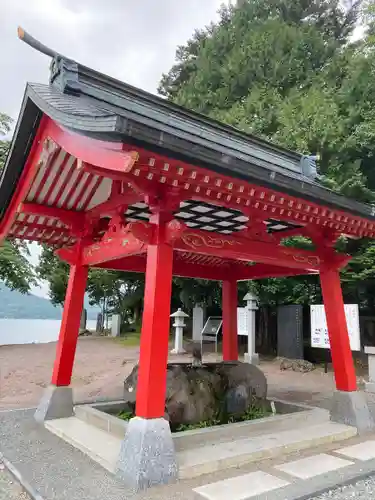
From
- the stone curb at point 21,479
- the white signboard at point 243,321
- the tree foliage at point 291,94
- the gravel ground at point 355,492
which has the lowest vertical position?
the stone curb at point 21,479

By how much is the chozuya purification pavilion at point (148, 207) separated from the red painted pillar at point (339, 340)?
17 millimetres

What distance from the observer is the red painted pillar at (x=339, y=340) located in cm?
609

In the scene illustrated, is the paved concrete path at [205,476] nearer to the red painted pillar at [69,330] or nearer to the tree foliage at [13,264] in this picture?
the red painted pillar at [69,330]

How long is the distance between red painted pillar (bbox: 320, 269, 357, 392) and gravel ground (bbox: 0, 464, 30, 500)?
4697 mm

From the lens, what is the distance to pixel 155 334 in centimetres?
421

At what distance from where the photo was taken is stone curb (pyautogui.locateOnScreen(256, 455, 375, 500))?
3.54 metres

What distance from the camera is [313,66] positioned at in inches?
718

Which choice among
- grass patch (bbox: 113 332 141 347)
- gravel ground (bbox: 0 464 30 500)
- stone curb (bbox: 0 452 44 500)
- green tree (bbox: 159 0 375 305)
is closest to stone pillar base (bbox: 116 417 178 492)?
stone curb (bbox: 0 452 44 500)

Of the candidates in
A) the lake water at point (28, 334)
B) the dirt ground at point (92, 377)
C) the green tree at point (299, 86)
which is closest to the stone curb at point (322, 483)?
the dirt ground at point (92, 377)

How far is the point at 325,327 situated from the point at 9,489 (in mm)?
8506

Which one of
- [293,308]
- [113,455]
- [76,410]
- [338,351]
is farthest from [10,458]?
[293,308]

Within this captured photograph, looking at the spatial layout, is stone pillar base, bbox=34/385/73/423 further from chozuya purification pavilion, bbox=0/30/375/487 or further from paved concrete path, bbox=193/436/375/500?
Answer: paved concrete path, bbox=193/436/375/500

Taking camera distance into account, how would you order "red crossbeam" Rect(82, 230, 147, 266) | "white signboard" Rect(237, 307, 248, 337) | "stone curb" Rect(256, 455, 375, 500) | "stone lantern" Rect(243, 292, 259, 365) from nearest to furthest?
"stone curb" Rect(256, 455, 375, 500), "red crossbeam" Rect(82, 230, 147, 266), "stone lantern" Rect(243, 292, 259, 365), "white signboard" Rect(237, 307, 248, 337)

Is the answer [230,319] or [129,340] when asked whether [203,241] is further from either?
[129,340]
